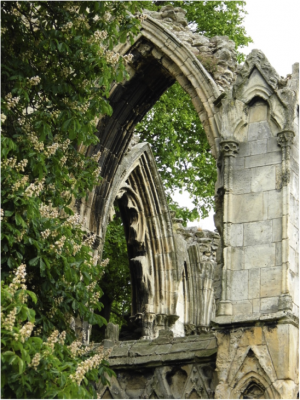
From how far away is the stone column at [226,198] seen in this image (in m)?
9.12

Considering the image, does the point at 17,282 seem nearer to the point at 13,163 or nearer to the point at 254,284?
the point at 13,163

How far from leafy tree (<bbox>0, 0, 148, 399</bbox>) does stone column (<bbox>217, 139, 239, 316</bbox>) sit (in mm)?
1478

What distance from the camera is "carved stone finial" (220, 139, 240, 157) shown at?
9.86 meters

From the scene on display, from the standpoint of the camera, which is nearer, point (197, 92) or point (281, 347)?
point (281, 347)

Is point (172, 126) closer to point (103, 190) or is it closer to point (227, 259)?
point (103, 190)

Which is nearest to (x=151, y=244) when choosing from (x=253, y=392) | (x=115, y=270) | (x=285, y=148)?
(x=115, y=270)

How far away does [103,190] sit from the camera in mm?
13164

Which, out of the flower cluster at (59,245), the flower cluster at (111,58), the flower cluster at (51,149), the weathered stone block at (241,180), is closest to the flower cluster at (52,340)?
the flower cluster at (59,245)

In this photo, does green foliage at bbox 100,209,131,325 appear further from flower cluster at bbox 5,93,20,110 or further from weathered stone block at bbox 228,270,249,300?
flower cluster at bbox 5,93,20,110

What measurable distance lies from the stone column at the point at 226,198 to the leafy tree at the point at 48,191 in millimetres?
1478

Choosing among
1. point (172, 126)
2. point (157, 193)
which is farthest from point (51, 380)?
point (172, 126)

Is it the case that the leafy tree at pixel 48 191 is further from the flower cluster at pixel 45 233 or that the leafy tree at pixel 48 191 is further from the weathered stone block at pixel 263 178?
the weathered stone block at pixel 263 178

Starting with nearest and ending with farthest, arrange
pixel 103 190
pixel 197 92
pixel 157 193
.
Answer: pixel 197 92
pixel 103 190
pixel 157 193

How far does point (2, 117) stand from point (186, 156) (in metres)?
14.5
